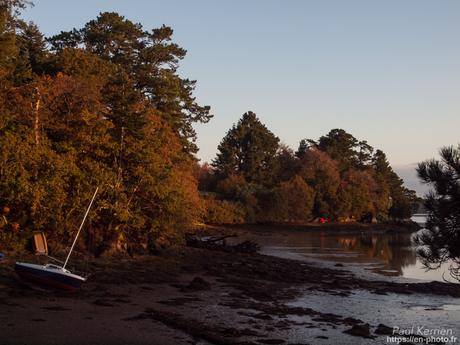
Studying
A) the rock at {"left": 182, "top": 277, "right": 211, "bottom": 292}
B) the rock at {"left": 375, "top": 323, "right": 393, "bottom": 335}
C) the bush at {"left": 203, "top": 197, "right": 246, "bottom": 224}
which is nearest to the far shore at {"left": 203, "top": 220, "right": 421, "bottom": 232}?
the bush at {"left": 203, "top": 197, "right": 246, "bottom": 224}

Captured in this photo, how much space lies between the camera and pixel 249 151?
8712 cm

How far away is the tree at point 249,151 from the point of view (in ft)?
284

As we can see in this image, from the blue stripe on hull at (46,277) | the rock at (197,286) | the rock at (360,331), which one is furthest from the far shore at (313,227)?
the rock at (360,331)

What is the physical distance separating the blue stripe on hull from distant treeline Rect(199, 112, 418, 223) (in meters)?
53.3

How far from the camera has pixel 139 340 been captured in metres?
11.9

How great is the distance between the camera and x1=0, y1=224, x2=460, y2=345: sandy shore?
12.3 meters

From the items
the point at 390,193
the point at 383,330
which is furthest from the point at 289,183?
the point at 383,330

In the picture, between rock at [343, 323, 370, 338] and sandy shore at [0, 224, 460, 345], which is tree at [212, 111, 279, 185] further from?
rock at [343, 323, 370, 338]

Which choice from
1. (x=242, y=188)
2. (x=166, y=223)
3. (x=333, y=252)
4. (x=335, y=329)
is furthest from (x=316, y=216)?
(x=335, y=329)

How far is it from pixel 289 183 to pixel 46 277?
65926 mm

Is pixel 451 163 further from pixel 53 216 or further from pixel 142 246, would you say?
pixel 142 246

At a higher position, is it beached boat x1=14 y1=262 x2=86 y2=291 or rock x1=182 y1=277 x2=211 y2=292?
beached boat x1=14 y1=262 x2=86 y2=291

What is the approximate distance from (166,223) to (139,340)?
17.9 metres

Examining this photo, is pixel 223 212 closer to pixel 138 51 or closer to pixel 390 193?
pixel 138 51
